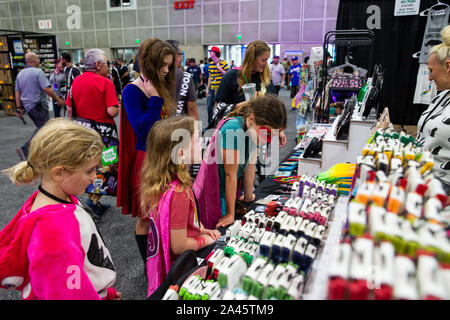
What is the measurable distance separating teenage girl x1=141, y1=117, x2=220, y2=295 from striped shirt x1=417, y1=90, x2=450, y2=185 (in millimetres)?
1308

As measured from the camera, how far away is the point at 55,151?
1016mm

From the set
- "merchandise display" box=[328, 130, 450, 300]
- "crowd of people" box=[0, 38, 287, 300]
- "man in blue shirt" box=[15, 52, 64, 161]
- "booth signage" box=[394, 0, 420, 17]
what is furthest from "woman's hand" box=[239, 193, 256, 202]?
"booth signage" box=[394, 0, 420, 17]

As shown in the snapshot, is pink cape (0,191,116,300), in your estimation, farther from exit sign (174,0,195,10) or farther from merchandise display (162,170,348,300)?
exit sign (174,0,195,10)

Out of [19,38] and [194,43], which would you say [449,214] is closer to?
[19,38]

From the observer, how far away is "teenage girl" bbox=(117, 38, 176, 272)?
6.57 ft

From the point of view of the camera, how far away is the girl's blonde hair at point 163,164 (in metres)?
1.42

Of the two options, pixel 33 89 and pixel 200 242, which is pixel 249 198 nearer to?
pixel 200 242

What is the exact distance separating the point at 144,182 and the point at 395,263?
119 centimetres

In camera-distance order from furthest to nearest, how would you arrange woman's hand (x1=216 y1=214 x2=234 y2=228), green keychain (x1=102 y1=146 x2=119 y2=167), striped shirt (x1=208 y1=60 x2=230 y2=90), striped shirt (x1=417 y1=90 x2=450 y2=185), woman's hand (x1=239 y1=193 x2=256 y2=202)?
striped shirt (x1=208 y1=60 x2=230 y2=90) < green keychain (x1=102 y1=146 x2=119 y2=167) < woman's hand (x1=239 y1=193 x2=256 y2=202) < woman's hand (x1=216 y1=214 x2=234 y2=228) < striped shirt (x1=417 y1=90 x2=450 y2=185)

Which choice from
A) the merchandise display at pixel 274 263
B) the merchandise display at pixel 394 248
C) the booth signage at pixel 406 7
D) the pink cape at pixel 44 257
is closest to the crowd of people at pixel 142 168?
the pink cape at pixel 44 257

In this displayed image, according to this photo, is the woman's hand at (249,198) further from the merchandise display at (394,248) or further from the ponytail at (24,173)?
the merchandise display at (394,248)

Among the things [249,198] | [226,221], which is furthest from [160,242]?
[249,198]
